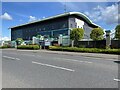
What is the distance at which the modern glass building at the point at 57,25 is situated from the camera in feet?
206

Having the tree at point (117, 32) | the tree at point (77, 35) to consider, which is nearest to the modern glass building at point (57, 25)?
the tree at point (77, 35)

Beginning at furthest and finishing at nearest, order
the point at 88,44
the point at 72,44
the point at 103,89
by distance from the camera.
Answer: the point at 72,44
the point at 88,44
the point at 103,89

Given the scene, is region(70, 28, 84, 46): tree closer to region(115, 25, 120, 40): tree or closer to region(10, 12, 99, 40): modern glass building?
region(115, 25, 120, 40): tree

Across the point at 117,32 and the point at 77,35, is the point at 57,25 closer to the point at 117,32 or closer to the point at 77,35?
the point at 77,35

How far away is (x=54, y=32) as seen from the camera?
218ft

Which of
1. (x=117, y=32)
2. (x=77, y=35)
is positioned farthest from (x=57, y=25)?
(x=117, y=32)

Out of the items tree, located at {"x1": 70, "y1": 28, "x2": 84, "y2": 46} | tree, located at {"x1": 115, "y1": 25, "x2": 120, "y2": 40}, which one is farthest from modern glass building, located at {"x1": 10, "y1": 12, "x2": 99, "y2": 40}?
tree, located at {"x1": 115, "y1": 25, "x2": 120, "y2": 40}

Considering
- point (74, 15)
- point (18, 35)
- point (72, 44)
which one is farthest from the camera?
point (18, 35)

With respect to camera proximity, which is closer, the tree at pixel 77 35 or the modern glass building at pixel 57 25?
the tree at pixel 77 35

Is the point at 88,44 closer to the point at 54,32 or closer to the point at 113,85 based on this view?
the point at 113,85

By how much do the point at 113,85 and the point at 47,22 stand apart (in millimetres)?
66829

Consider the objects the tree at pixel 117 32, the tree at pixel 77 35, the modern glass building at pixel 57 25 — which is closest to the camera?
the tree at pixel 117 32

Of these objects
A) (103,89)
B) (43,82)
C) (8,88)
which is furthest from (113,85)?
(8,88)

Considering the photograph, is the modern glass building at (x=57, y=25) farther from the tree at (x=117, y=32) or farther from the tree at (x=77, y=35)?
the tree at (x=117, y=32)
